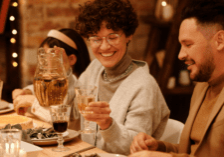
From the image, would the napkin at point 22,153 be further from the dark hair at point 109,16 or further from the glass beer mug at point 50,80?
the dark hair at point 109,16

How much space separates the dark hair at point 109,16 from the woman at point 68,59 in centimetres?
22

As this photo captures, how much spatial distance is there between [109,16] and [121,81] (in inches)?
15.5

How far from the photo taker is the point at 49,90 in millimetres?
1032

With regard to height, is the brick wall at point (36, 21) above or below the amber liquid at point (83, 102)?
above

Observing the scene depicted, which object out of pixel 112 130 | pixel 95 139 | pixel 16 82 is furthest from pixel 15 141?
pixel 16 82

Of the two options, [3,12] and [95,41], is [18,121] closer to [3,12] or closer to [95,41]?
[95,41]

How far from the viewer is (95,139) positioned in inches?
64.1

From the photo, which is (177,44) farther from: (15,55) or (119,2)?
(15,55)

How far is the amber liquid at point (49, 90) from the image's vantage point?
1.03 meters

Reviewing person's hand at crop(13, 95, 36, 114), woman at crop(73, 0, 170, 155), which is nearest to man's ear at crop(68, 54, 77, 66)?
woman at crop(73, 0, 170, 155)

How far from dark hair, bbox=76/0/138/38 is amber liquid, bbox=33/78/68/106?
23.7 inches

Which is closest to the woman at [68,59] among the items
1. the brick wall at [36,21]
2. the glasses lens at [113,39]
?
the glasses lens at [113,39]

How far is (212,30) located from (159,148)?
559 millimetres

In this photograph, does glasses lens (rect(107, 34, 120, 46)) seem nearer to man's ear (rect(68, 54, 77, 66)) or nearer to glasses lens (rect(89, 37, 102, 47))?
glasses lens (rect(89, 37, 102, 47))
